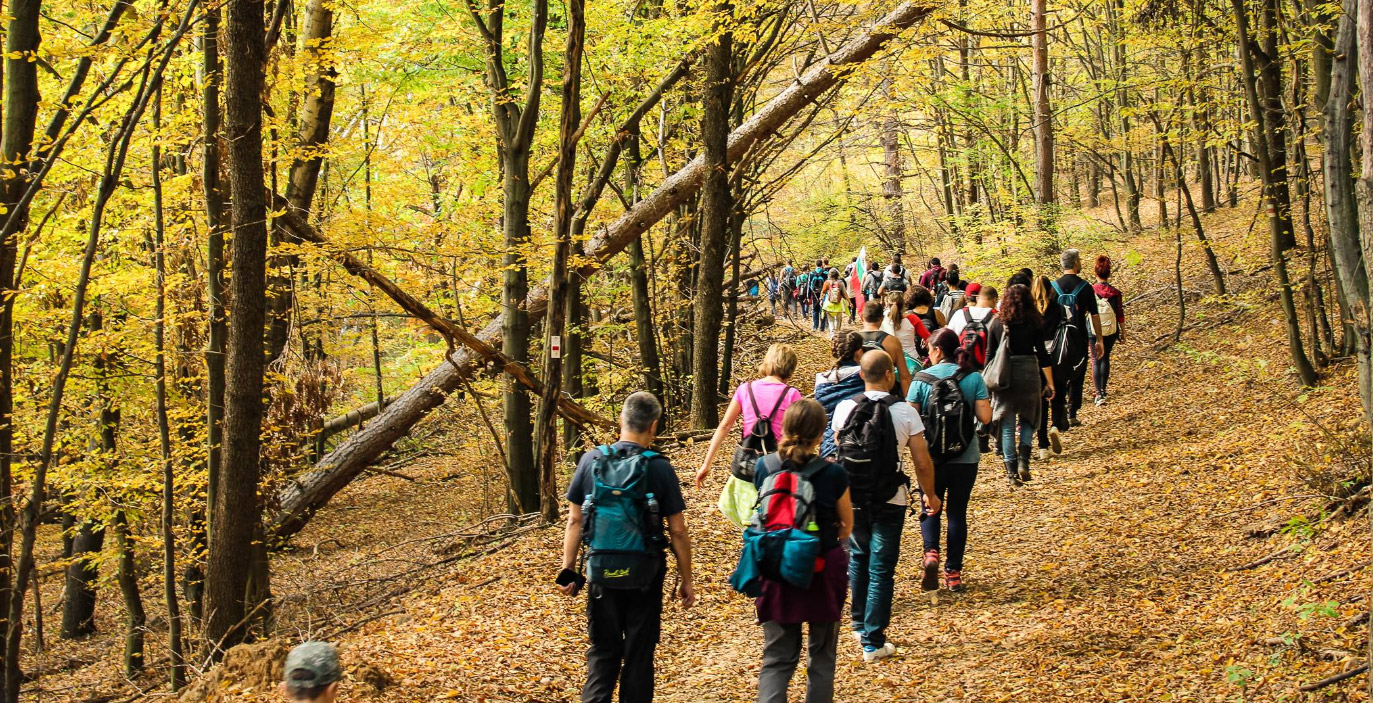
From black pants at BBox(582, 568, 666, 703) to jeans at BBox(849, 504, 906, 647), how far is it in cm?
156

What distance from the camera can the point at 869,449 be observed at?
5559 mm

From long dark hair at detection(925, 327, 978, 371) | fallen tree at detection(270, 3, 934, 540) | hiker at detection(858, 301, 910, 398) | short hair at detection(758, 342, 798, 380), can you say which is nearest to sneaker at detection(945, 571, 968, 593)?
hiker at detection(858, 301, 910, 398)

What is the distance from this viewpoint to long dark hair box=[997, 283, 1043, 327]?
31.2ft

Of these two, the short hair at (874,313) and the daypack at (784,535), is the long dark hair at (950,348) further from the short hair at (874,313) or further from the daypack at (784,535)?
the daypack at (784,535)

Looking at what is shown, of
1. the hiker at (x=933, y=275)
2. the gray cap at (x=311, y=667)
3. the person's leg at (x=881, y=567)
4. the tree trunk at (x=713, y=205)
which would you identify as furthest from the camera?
the hiker at (x=933, y=275)

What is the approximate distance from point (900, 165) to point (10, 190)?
88.0 feet

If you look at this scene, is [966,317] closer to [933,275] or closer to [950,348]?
[950,348]

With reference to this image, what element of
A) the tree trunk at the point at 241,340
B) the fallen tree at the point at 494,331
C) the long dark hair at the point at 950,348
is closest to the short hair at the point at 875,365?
the long dark hair at the point at 950,348

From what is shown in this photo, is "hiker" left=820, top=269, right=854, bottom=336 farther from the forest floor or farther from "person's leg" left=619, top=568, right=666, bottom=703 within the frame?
"person's leg" left=619, top=568, right=666, bottom=703

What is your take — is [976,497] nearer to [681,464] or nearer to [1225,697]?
[681,464]

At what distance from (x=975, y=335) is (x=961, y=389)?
9.13 feet

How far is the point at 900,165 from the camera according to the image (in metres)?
31.8

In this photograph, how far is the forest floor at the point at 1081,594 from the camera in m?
5.48

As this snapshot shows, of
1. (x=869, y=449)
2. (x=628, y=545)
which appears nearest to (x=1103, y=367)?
(x=869, y=449)
